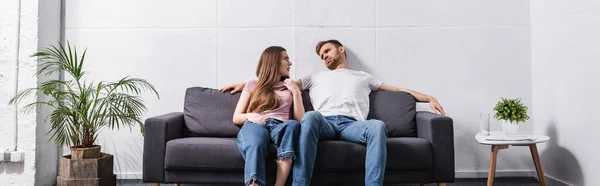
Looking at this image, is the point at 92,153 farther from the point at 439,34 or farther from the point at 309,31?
the point at 439,34

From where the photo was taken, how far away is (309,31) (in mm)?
3621

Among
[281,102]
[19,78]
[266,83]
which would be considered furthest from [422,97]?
[19,78]

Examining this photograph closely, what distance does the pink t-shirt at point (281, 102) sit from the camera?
2976mm

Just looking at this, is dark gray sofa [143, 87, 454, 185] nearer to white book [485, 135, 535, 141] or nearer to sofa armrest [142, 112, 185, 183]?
sofa armrest [142, 112, 185, 183]

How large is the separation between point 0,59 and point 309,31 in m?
2.46

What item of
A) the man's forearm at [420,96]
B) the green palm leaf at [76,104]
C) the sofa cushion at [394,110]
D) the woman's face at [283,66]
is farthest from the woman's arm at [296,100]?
the green palm leaf at [76,104]

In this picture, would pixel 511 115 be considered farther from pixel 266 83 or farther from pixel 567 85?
pixel 266 83

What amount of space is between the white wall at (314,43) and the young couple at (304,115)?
0.26 metres

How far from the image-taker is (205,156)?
2703 millimetres

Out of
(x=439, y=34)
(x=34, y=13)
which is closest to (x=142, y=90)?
(x=34, y=13)

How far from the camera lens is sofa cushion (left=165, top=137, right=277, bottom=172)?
2.68 meters

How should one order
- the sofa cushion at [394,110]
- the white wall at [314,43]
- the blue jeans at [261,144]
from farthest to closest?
the white wall at [314,43]
the sofa cushion at [394,110]
the blue jeans at [261,144]

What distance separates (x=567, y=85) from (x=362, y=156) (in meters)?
1.69

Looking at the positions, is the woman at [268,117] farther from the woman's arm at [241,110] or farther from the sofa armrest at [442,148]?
the sofa armrest at [442,148]
